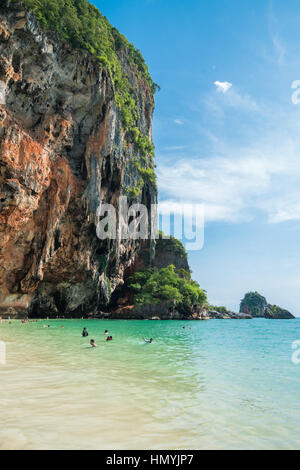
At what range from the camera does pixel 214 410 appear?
5.48 meters

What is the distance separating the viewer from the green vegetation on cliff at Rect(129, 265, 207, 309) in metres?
44.5

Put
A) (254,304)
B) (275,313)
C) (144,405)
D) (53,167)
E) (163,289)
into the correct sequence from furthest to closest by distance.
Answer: (254,304) → (275,313) → (163,289) → (53,167) → (144,405)

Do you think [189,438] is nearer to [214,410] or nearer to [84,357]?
[214,410]

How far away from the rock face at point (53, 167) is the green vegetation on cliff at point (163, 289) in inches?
409

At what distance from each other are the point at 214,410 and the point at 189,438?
144 centimetres

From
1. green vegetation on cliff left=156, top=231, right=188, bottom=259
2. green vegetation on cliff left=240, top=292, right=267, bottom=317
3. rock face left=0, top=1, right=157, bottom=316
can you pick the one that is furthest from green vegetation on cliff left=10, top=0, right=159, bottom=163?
green vegetation on cliff left=240, top=292, right=267, bottom=317

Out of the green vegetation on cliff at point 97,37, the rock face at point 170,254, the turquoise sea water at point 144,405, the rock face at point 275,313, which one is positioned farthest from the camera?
the rock face at point 275,313

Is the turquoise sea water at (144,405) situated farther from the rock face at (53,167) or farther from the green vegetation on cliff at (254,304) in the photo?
the green vegetation on cliff at (254,304)

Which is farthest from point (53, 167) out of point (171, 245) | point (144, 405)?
point (171, 245)

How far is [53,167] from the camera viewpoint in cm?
2681

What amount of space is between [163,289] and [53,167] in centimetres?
2595

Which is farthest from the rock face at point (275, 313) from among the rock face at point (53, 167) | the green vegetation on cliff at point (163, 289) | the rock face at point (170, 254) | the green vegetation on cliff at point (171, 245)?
the rock face at point (53, 167)

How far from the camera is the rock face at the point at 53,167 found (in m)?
21.6

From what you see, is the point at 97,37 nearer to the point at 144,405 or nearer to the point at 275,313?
the point at 144,405
